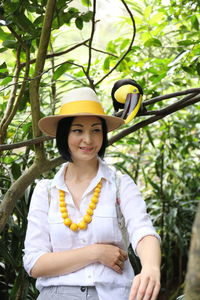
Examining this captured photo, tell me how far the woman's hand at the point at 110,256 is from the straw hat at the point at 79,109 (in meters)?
0.38

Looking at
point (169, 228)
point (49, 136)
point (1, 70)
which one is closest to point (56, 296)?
point (49, 136)

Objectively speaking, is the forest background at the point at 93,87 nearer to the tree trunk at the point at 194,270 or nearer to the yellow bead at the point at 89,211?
the tree trunk at the point at 194,270

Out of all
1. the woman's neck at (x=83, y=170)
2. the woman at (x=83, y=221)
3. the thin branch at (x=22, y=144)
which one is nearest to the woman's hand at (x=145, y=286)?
the woman at (x=83, y=221)

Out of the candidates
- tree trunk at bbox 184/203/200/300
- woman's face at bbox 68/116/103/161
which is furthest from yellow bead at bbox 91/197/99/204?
tree trunk at bbox 184/203/200/300

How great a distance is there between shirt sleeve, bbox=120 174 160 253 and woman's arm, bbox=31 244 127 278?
2.7 inches

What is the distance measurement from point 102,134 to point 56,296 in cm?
49

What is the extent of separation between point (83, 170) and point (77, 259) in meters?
0.28

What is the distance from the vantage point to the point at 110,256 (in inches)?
48.4

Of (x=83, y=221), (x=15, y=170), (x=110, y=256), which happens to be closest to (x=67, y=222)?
(x=83, y=221)

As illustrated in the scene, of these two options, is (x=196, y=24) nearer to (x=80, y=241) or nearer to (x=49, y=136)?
(x=49, y=136)

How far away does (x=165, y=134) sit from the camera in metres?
2.88

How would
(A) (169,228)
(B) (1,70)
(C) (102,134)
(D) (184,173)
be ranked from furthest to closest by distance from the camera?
(D) (184,173) → (A) (169,228) → (B) (1,70) → (C) (102,134)

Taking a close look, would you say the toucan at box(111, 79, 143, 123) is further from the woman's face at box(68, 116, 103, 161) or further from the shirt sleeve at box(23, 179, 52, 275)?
the shirt sleeve at box(23, 179, 52, 275)

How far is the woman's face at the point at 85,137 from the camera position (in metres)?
1.30
